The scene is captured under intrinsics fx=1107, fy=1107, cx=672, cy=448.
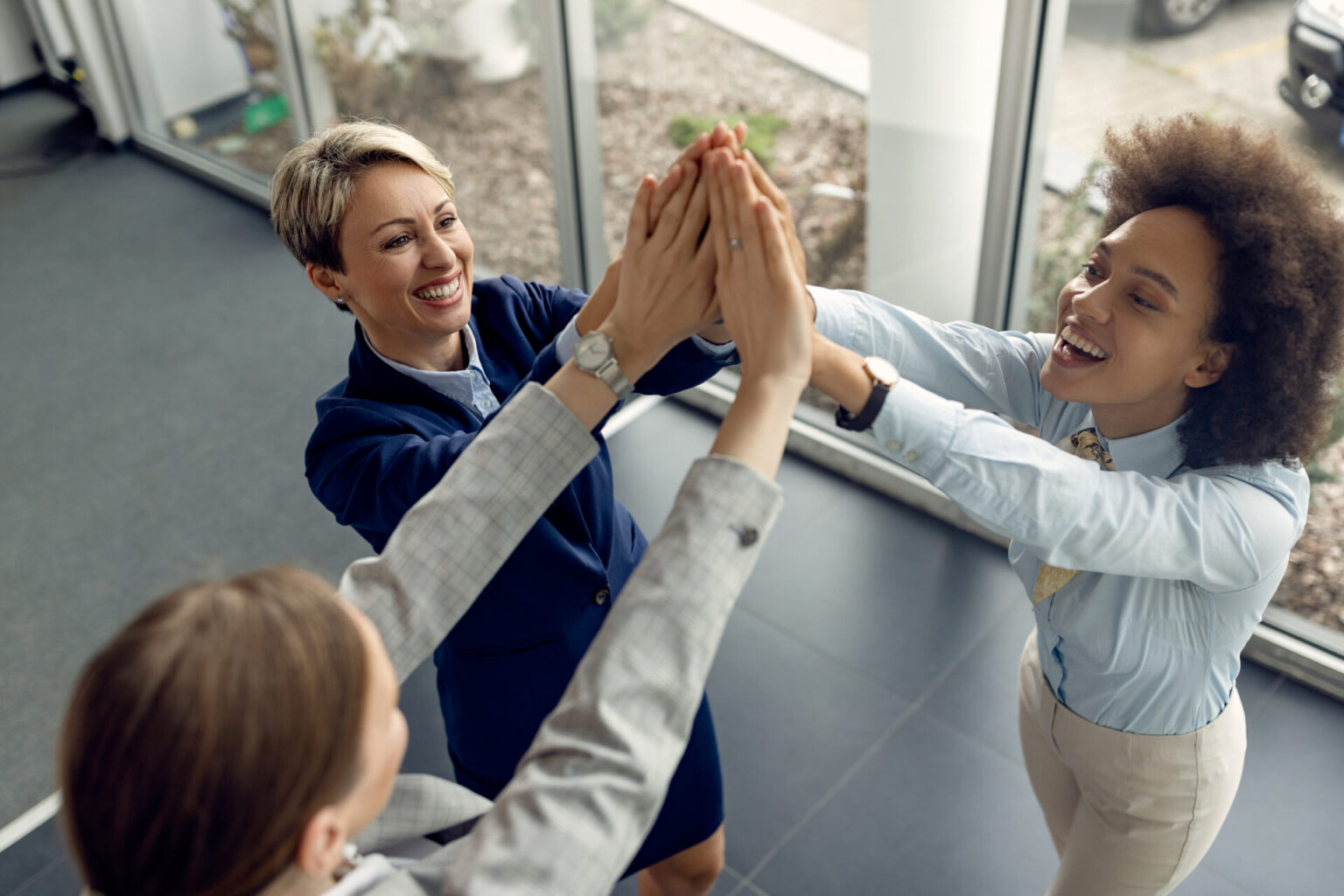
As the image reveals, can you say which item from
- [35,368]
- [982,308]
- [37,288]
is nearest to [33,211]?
[37,288]

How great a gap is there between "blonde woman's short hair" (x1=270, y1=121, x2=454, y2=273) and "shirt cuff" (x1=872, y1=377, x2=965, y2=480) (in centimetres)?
82

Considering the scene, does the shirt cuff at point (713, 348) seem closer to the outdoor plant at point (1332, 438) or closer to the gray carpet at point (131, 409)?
the outdoor plant at point (1332, 438)

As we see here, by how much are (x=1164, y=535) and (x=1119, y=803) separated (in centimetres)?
50

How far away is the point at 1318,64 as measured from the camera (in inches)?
87.7

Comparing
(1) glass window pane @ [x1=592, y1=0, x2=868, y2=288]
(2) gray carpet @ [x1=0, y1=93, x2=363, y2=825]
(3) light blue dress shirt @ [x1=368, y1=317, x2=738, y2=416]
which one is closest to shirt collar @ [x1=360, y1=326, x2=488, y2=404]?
(3) light blue dress shirt @ [x1=368, y1=317, x2=738, y2=416]

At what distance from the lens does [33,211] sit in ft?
18.2

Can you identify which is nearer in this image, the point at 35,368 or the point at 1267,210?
the point at 1267,210

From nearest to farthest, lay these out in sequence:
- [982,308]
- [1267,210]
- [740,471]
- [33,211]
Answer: [740,471] < [1267,210] < [982,308] < [33,211]

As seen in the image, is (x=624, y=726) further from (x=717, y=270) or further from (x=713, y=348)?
(x=713, y=348)

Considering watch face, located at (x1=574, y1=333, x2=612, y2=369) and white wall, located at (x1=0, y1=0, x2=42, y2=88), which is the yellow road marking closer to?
watch face, located at (x1=574, y1=333, x2=612, y2=369)

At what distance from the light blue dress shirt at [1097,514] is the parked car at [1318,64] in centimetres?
110

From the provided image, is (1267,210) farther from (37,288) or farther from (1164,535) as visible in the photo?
(37,288)

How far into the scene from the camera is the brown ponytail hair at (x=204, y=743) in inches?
32.8

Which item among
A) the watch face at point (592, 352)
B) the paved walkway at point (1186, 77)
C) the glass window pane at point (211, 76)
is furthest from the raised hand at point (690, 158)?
the glass window pane at point (211, 76)
